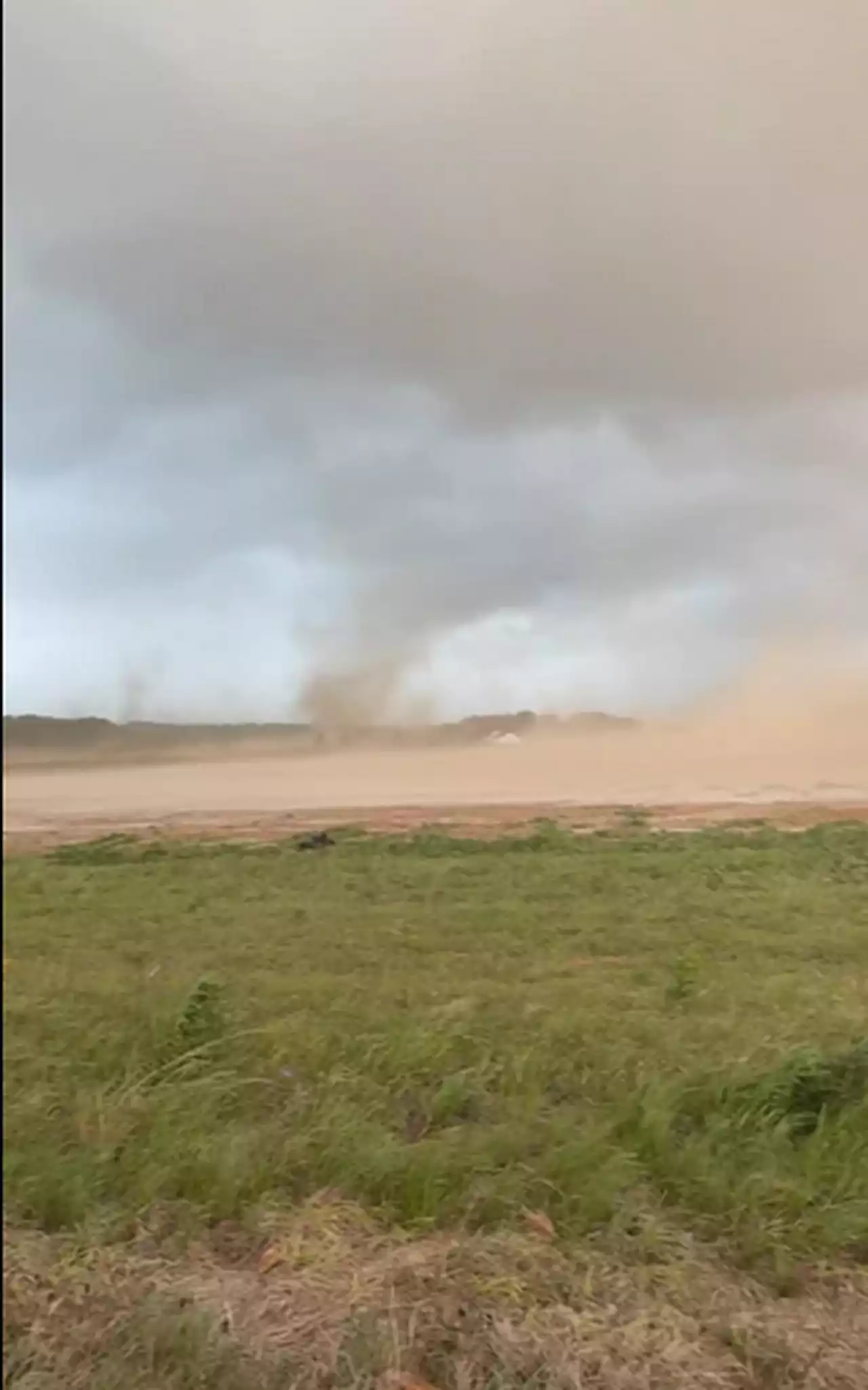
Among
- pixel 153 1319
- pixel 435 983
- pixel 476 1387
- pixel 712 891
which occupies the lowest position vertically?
pixel 476 1387

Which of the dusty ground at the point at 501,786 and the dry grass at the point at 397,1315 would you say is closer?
the dry grass at the point at 397,1315

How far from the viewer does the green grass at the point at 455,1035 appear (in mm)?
1604

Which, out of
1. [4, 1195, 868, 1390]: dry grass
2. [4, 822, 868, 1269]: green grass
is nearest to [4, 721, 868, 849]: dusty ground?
[4, 822, 868, 1269]: green grass

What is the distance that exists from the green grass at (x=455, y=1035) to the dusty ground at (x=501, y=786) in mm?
46

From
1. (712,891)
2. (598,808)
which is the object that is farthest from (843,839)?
(598,808)

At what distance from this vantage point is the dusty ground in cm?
166

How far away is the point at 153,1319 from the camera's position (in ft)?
4.88

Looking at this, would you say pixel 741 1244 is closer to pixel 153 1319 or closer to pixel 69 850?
pixel 153 1319

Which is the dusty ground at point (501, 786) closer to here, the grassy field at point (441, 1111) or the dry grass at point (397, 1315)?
the grassy field at point (441, 1111)

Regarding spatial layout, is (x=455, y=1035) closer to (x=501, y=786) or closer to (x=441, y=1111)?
(x=441, y=1111)

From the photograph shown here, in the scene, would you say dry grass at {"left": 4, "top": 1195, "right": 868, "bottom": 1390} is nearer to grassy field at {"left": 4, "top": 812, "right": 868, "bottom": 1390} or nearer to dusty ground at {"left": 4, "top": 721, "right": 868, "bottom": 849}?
grassy field at {"left": 4, "top": 812, "right": 868, "bottom": 1390}

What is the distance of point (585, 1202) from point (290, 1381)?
1.59ft

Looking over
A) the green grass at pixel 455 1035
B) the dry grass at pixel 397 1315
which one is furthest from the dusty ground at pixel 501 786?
the dry grass at pixel 397 1315

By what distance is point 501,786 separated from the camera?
1.90 metres
